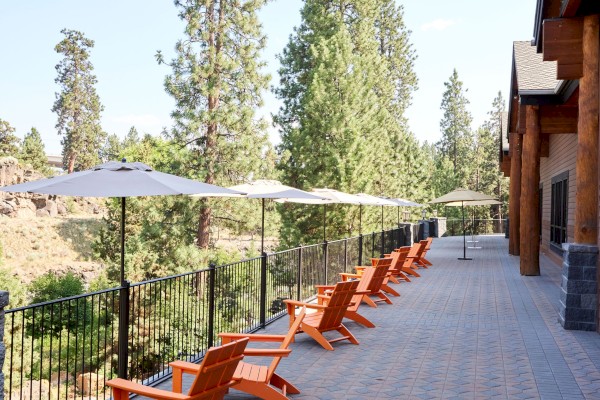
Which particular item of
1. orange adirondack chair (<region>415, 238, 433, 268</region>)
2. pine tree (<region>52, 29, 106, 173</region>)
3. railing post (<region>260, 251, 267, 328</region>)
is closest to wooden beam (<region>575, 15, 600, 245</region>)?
railing post (<region>260, 251, 267, 328</region>)

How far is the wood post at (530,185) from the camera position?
52.8 ft

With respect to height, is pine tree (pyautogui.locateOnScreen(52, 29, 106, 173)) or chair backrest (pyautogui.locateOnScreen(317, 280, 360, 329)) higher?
pine tree (pyautogui.locateOnScreen(52, 29, 106, 173))

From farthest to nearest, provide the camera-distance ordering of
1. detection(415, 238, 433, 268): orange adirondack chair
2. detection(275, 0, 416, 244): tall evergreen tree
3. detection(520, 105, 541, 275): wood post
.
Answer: detection(275, 0, 416, 244): tall evergreen tree < detection(415, 238, 433, 268): orange adirondack chair < detection(520, 105, 541, 275): wood post

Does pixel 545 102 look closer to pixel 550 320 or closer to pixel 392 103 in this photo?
pixel 550 320

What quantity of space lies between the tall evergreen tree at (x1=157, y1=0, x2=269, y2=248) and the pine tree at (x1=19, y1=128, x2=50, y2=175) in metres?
42.4

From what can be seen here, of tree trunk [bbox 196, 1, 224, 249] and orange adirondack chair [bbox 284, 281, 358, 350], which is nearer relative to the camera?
orange adirondack chair [bbox 284, 281, 358, 350]

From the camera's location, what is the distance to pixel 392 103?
5500cm

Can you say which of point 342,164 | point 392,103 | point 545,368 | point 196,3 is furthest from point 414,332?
point 392,103

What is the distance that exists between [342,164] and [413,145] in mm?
23372

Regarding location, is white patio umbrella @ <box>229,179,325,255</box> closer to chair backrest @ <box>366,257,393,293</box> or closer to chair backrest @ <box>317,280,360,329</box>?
chair backrest @ <box>366,257,393,293</box>

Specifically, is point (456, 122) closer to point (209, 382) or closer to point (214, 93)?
point (214, 93)

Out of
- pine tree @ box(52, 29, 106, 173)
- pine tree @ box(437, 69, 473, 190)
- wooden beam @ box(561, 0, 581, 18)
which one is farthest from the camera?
pine tree @ box(52, 29, 106, 173)

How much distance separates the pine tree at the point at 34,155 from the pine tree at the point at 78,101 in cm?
242

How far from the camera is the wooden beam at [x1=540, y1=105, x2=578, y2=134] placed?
16109mm
